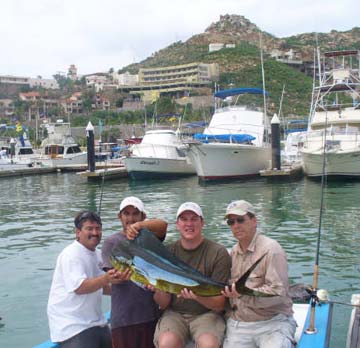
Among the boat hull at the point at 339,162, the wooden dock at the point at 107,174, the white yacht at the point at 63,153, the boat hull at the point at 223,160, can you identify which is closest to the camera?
the boat hull at the point at 339,162

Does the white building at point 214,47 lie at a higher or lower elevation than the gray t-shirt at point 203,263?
higher

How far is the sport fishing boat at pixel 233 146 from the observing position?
93.2 feet

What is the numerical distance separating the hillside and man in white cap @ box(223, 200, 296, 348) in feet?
307

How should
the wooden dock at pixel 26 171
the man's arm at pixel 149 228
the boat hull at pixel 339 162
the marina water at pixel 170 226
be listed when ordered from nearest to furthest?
the man's arm at pixel 149 228, the marina water at pixel 170 226, the boat hull at pixel 339 162, the wooden dock at pixel 26 171

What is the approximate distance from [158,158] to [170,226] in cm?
1705

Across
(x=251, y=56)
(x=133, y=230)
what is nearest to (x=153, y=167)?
(x=133, y=230)

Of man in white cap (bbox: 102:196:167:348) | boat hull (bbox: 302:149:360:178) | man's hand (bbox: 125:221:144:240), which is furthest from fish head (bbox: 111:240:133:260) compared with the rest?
boat hull (bbox: 302:149:360:178)

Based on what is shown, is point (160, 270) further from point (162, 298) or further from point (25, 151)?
point (25, 151)

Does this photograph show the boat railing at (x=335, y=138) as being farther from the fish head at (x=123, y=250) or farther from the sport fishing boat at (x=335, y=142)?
the fish head at (x=123, y=250)

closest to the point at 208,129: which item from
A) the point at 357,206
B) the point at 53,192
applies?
the point at 53,192

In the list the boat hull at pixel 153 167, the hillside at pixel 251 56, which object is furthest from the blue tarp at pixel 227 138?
the hillside at pixel 251 56

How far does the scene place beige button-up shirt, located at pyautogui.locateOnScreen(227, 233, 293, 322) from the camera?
12.6ft

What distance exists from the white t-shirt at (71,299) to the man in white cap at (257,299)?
1.15 meters

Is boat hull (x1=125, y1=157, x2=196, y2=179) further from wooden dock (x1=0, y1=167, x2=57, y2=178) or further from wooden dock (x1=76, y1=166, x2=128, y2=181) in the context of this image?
wooden dock (x1=0, y1=167, x2=57, y2=178)
